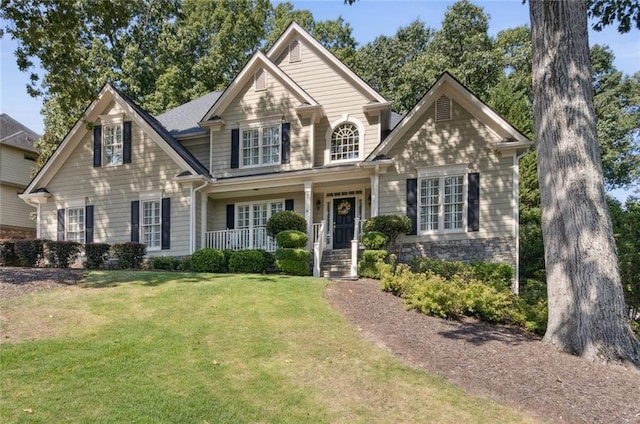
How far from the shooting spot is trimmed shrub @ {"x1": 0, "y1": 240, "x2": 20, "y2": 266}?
13.8 m

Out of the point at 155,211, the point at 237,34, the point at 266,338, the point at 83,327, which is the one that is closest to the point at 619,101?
the point at 237,34

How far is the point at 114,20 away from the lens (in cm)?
1485

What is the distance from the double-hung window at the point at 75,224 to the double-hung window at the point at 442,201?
1204 centimetres

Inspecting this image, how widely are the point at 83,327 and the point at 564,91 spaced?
929 cm

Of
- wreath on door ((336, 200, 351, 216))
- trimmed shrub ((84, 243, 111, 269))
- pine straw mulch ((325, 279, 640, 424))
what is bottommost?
pine straw mulch ((325, 279, 640, 424))

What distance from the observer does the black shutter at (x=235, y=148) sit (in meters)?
16.8

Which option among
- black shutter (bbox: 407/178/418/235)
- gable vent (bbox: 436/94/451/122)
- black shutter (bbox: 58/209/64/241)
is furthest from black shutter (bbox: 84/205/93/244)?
gable vent (bbox: 436/94/451/122)

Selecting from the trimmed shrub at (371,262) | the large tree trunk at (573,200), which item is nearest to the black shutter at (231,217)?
the trimmed shrub at (371,262)

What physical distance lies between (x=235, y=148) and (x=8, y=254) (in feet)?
25.5

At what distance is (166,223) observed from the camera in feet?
52.4

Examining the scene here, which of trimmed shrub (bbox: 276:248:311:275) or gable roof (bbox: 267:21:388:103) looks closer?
trimmed shrub (bbox: 276:248:311:275)

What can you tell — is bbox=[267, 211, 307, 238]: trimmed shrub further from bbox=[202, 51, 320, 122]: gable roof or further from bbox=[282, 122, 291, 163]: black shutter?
bbox=[202, 51, 320, 122]: gable roof

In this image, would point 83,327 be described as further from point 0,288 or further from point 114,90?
point 114,90

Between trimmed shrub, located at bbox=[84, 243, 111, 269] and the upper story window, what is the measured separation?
382cm
